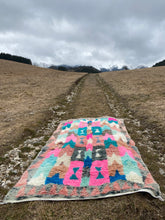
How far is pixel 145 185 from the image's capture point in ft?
16.6

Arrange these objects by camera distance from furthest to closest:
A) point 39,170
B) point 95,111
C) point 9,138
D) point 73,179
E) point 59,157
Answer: point 95,111 < point 9,138 < point 59,157 < point 39,170 < point 73,179

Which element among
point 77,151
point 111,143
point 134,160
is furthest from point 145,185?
point 77,151

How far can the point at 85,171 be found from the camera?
601 centimetres

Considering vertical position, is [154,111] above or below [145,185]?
above

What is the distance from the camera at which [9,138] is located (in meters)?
9.32

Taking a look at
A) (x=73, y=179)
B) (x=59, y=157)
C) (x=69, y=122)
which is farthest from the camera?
(x=69, y=122)

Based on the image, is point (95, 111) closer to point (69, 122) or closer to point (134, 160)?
point (69, 122)

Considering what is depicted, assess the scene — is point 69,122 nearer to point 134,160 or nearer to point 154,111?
point 134,160

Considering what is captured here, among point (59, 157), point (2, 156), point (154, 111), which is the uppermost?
point (154, 111)

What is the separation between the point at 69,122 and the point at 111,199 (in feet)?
23.5

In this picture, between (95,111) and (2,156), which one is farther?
(95,111)

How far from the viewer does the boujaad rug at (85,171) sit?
5000mm

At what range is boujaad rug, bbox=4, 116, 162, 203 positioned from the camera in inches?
197

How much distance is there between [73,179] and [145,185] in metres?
3.03
